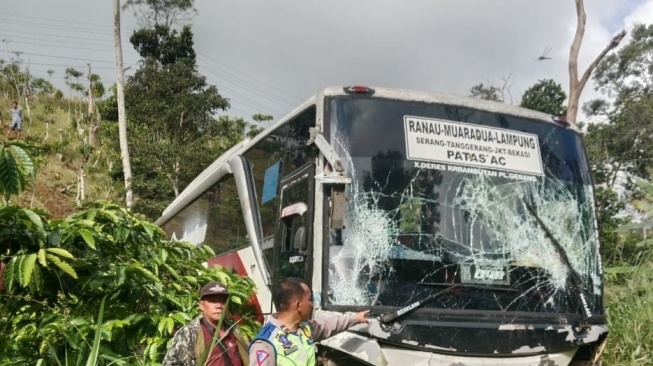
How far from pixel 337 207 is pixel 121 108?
15586mm

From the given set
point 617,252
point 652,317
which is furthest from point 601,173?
point 652,317

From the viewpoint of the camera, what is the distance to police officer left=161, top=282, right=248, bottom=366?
3422 mm

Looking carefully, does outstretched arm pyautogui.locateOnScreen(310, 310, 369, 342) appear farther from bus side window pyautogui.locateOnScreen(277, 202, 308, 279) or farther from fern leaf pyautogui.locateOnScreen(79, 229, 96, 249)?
fern leaf pyautogui.locateOnScreen(79, 229, 96, 249)

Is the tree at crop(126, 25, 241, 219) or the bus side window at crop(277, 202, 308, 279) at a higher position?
the tree at crop(126, 25, 241, 219)

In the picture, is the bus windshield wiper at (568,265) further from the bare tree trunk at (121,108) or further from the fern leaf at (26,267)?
the bare tree trunk at (121,108)

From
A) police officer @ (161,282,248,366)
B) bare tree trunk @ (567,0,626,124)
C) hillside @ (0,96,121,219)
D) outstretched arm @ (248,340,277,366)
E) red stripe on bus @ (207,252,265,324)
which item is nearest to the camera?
outstretched arm @ (248,340,277,366)

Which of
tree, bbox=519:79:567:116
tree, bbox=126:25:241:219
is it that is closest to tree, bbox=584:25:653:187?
tree, bbox=519:79:567:116

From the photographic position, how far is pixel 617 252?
25.5ft

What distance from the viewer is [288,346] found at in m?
2.92

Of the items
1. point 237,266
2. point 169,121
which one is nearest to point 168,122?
point 169,121

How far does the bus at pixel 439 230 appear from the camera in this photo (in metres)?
4.43

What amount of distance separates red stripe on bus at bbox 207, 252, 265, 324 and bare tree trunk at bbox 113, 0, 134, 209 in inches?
434

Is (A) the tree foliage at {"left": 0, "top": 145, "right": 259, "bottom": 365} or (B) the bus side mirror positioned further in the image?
(B) the bus side mirror

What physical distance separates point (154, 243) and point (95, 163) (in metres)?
27.4
